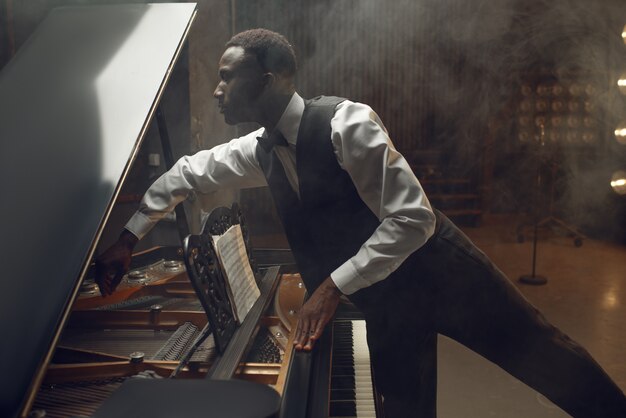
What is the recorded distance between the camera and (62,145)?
83 centimetres

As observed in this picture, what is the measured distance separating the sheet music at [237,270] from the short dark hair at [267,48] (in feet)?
1.29

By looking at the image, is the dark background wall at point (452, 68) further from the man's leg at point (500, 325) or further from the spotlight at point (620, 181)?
the man's leg at point (500, 325)

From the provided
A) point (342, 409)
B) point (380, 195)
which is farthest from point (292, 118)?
point (342, 409)

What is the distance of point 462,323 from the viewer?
4.48 ft

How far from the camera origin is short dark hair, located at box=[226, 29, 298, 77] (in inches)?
43.8

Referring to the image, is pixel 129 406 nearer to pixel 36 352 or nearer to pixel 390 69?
pixel 36 352

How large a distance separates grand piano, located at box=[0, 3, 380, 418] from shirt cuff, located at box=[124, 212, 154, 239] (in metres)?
0.20

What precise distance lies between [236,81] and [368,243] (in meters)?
0.44

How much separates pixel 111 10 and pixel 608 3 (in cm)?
241

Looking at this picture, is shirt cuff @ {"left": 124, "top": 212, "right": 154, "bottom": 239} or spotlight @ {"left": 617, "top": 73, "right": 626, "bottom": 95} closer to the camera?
shirt cuff @ {"left": 124, "top": 212, "right": 154, "bottom": 239}

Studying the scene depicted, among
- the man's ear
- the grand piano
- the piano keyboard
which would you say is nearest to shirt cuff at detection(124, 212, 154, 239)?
the grand piano

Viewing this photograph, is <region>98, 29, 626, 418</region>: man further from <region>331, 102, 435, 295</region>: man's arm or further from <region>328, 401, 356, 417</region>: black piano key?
<region>328, 401, 356, 417</region>: black piano key

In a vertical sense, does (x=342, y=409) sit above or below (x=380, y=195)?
below

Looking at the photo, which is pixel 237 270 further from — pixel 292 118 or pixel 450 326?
pixel 450 326
